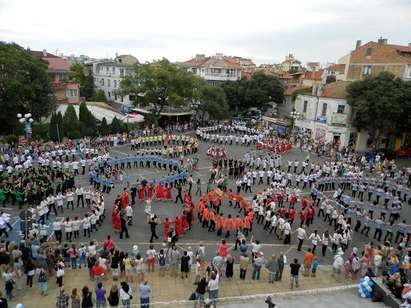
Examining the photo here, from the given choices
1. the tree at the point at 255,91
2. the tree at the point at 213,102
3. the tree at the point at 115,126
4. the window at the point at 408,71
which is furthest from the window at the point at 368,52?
the tree at the point at 115,126

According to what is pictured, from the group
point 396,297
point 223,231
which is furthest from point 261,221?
point 396,297

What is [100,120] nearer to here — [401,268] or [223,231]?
[223,231]

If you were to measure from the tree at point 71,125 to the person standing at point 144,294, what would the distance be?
3214cm

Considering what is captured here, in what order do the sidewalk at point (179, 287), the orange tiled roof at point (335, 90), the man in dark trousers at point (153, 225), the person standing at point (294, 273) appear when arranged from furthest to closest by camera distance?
the orange tiled roof at point (335, 90) → the man in dark trousers at point (153, 225) → the person standing at point (294, 273) → the sidewalk at point (179, 287)

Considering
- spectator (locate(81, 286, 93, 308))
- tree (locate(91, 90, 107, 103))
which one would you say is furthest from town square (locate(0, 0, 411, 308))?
tree (locate(91, 90, 107, 103))

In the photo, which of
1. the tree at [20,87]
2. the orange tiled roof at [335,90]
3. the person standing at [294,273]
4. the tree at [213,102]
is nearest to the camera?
the person standing at [294,273]

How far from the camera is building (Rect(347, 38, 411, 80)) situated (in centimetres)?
4550

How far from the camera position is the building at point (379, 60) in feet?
149

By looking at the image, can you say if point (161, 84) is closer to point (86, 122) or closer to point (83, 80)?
point (86, 122)

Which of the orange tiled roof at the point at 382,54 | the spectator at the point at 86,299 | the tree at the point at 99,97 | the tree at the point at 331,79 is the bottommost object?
the spectator at the point at 86,299

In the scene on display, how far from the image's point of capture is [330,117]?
1778 inches

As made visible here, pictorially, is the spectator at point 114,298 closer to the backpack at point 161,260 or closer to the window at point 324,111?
the backpack at point 161,260

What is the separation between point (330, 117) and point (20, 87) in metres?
33.5

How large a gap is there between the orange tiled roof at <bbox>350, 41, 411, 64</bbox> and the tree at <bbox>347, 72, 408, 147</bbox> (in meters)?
7.84
